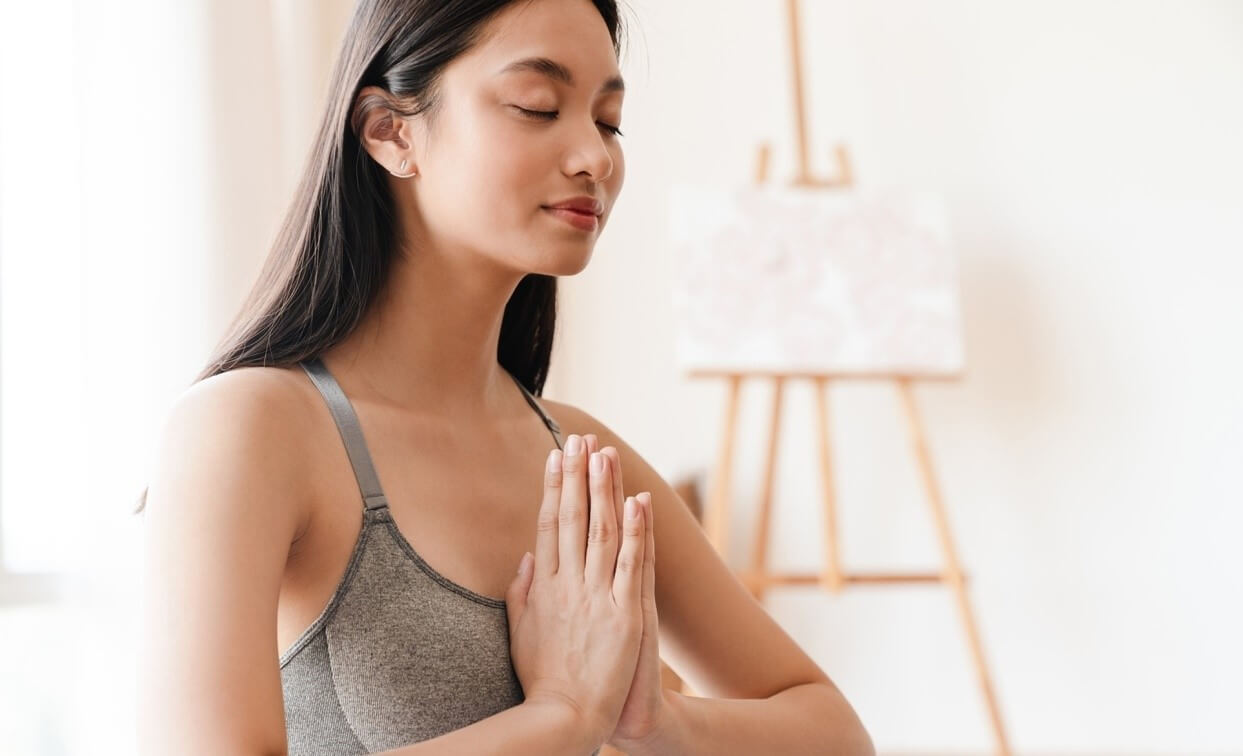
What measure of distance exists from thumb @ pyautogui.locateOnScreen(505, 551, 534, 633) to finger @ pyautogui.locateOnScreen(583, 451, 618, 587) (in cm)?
5

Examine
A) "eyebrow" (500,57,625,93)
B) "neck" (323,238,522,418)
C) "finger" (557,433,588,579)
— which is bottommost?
"finger" (557,433,588,579)

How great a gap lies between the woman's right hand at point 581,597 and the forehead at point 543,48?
0.32 m

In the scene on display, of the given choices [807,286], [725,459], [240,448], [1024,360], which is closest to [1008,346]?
[1024,360]

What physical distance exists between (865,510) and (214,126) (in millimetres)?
1961

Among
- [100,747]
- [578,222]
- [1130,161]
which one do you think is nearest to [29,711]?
[100,747]

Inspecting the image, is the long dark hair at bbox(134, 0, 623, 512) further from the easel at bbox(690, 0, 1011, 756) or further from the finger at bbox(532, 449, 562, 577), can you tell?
the easel at bbox(690, 0, 1011, 756)

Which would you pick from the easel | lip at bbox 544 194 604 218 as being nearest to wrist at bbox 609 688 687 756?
lip at bbox 544 194 604 218

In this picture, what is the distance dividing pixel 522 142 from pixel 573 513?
324 millimetres

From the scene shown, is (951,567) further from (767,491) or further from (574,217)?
(574,217)

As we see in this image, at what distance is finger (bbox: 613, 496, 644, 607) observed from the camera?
3.78ft

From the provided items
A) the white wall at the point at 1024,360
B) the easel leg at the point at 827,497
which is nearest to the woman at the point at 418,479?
the easel leg at the point at 827,497

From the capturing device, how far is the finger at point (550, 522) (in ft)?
3.84

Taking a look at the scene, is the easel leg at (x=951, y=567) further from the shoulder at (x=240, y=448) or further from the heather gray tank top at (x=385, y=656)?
the shoulder at (x=240, y=448)

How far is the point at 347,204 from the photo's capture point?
3.99 feet
